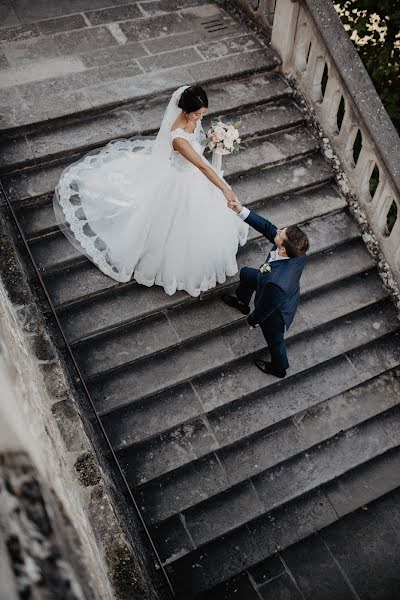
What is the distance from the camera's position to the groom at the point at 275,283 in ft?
13.9

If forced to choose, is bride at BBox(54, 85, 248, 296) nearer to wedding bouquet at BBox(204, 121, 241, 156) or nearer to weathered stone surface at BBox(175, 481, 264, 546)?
wedding bouquet at BBox(204, 121, 241, 156)

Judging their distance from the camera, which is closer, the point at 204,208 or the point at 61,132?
the point at 204,208

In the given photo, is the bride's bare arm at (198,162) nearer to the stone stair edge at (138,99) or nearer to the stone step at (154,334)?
the stone step at (154,334)

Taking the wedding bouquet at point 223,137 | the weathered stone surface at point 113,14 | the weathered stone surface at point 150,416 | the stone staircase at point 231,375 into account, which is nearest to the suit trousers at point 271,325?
the stone staircase at point 231,375

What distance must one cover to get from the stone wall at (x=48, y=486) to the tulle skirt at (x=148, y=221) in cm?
78

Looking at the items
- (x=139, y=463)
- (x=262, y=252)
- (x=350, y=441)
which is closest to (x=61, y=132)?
(x=262, y=252)

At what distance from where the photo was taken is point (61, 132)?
5609 millimetres

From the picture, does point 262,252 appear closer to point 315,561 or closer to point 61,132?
point 61,132

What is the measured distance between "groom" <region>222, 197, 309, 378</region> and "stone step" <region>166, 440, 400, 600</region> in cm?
132

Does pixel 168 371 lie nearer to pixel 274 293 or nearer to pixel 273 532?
pixel 274 293

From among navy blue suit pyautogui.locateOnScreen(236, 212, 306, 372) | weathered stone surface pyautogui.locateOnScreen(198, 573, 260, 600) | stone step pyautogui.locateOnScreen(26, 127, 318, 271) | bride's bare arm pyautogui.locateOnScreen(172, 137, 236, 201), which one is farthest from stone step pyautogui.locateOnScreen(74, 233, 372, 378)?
weathered stone surface pyautogui.locateOnScreen(198, 573, 260, 600)

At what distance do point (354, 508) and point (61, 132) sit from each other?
4.88m

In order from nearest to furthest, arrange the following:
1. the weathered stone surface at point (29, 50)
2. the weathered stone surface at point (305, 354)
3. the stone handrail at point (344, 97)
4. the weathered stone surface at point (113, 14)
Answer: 1. the weathered stone surface at point (305, 354)
2. the stone handrail at point (344, 97)
3. the weathered stone surface at point (29, 50)
4. the weathered stone surface at point (113, 14)

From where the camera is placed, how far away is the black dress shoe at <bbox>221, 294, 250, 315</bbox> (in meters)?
5.32
